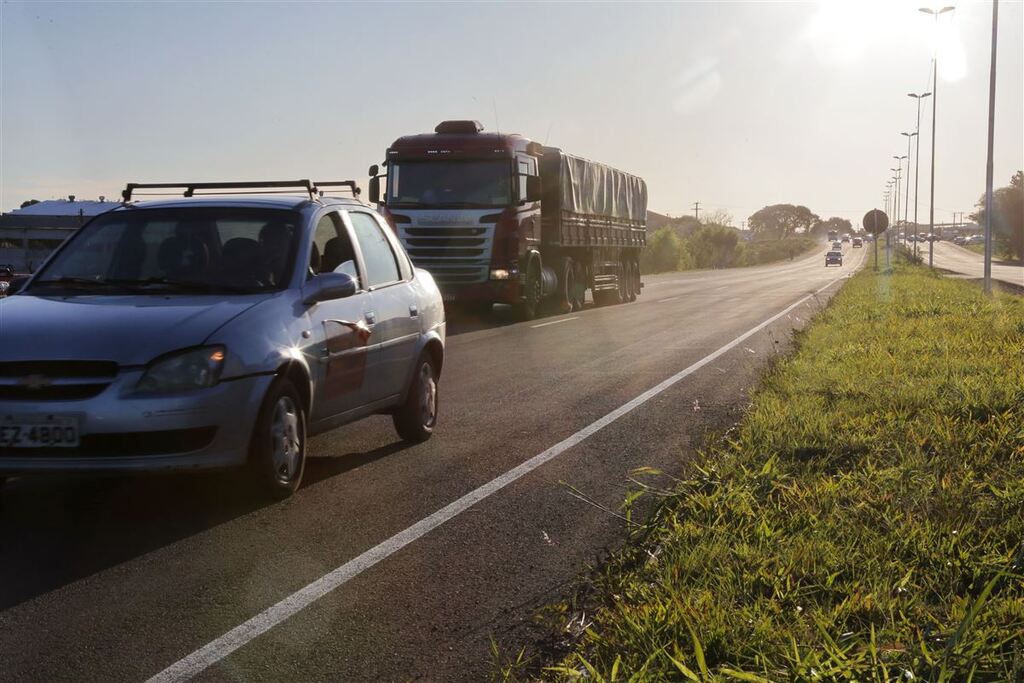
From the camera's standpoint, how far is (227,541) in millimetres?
5637

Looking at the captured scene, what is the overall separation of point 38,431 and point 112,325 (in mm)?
631

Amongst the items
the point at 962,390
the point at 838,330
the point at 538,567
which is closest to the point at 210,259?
the point at 538,567

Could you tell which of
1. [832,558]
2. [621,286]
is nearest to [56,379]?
[832,558]

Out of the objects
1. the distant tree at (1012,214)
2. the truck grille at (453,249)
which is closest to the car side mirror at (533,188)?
the truck grille at (453,249)

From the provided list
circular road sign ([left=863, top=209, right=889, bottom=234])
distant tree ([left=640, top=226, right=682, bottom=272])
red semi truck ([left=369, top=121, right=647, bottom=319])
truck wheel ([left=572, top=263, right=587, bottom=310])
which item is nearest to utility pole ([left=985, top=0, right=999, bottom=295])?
circular road sign ([left=863, top=209, right=889, bottom=234])

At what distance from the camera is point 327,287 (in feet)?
22.3

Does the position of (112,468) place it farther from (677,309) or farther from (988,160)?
(988,160)

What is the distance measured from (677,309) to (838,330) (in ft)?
33.5

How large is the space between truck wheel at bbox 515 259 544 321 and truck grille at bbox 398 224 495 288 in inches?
48.1

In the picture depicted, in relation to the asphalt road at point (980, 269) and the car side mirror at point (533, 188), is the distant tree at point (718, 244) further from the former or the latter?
the car side mirror at point (533, 188)

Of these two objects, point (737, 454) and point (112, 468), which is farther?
point (737, 454)

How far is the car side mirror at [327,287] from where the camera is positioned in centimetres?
674

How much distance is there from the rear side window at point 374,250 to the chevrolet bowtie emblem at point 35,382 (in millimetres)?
2400

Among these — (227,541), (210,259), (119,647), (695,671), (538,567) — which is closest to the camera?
(695,671)
